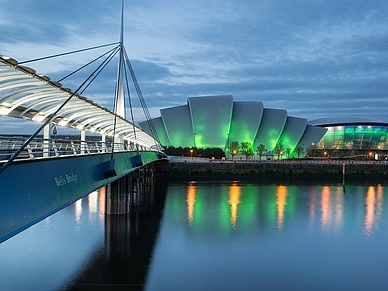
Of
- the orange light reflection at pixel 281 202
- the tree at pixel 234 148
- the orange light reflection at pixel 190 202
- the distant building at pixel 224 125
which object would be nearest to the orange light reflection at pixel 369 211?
the orange light reflection at pixel 281 202

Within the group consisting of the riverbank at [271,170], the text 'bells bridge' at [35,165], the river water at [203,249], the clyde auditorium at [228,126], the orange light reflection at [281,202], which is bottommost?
the river water at [203,249]

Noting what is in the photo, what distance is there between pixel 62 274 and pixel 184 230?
819cm

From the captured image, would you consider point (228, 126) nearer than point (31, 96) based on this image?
No

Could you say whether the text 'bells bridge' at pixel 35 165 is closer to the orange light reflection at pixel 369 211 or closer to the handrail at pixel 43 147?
the handrail at pixel 43 147

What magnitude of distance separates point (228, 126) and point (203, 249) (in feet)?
190

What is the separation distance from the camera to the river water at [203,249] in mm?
12719

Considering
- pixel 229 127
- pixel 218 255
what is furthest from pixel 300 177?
pixel 218 255

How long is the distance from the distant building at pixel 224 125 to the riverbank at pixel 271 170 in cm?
2085

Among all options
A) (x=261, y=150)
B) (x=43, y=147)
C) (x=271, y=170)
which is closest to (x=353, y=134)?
(x=261, y=150)

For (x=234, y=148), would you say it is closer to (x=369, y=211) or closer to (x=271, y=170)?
Result: (x=271, y=170)

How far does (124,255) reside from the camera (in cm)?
1538

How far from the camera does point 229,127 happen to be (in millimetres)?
73875

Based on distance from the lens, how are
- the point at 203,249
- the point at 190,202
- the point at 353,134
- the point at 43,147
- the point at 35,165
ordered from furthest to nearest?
the point at 353,134, the point at 190,202, the point at 203,249, the point at 43,147, the point at 35,165

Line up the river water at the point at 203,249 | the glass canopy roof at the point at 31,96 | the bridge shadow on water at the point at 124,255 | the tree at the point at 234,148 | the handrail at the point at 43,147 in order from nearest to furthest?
the handrail at the point at 43,147
the glass canopy roof at the point at 31,96
the bridge shadow on water at the point at 124,255
the river water at the point at 203,249
the tree at the point at 234,148
